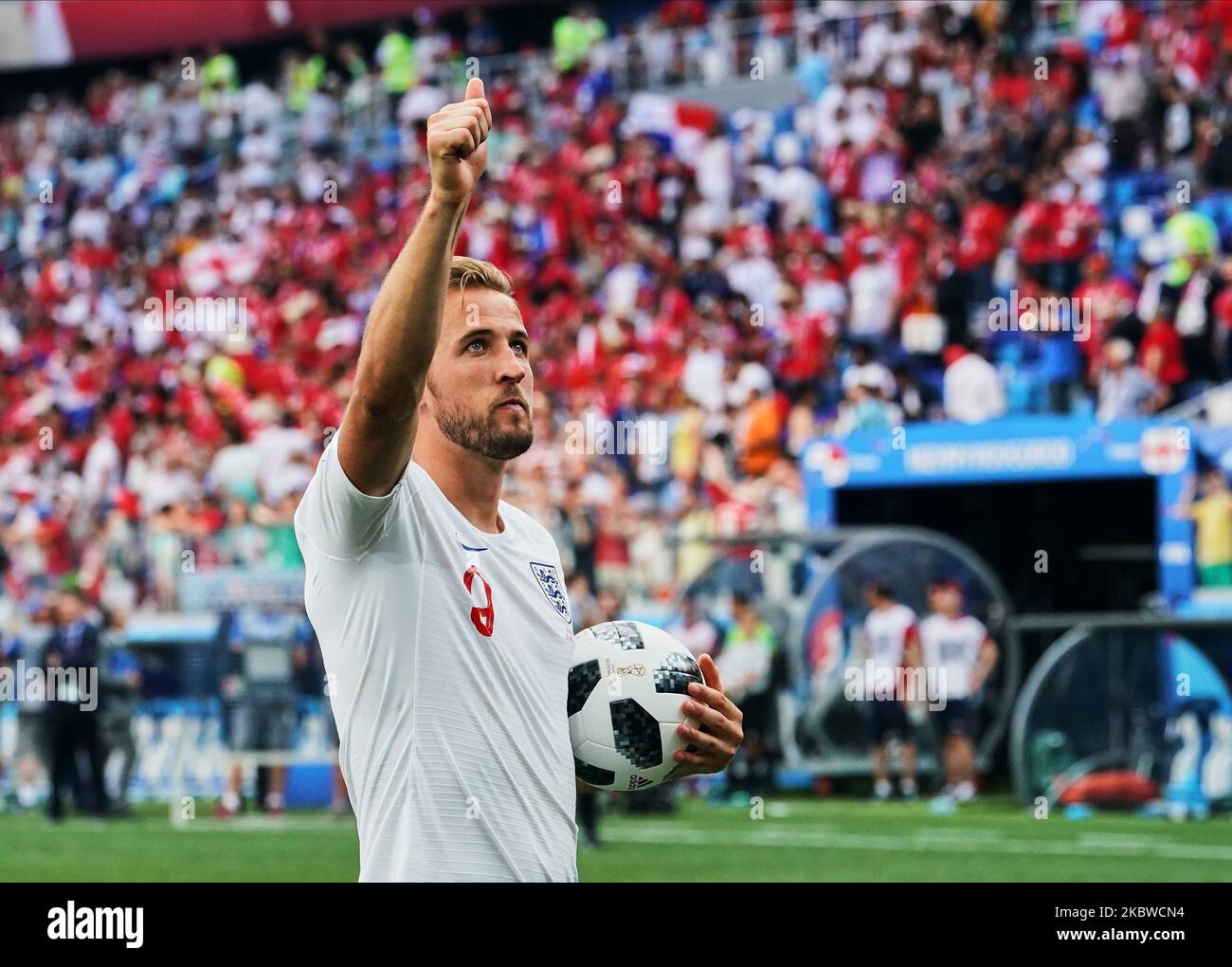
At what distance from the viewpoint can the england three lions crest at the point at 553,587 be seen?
365 cm

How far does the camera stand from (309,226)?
21734 mm

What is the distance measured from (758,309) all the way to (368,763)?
13.9 metres

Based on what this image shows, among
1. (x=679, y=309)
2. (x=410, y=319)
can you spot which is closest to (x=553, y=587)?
(x=410, y=319)

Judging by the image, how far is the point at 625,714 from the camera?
380 cm

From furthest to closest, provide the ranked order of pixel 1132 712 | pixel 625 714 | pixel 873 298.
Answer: pixel 873 298 < pixel 1132 712 < pixel 625 714

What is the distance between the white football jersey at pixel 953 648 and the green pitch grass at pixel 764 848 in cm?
87

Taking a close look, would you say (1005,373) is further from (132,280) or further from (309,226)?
(132,280)

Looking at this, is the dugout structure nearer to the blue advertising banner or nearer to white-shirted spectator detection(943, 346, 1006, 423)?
the blue advertising banner

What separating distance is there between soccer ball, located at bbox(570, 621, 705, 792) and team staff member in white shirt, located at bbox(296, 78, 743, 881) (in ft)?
0.64

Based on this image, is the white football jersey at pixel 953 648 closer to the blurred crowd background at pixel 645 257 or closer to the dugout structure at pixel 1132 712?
the dugout structure at pixel 1132 712

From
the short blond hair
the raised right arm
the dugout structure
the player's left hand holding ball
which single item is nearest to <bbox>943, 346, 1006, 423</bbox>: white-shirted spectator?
the dugout structure

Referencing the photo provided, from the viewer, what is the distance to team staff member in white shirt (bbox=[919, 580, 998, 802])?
13.0m

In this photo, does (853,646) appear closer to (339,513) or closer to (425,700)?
(425,700)

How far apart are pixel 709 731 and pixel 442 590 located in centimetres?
66
